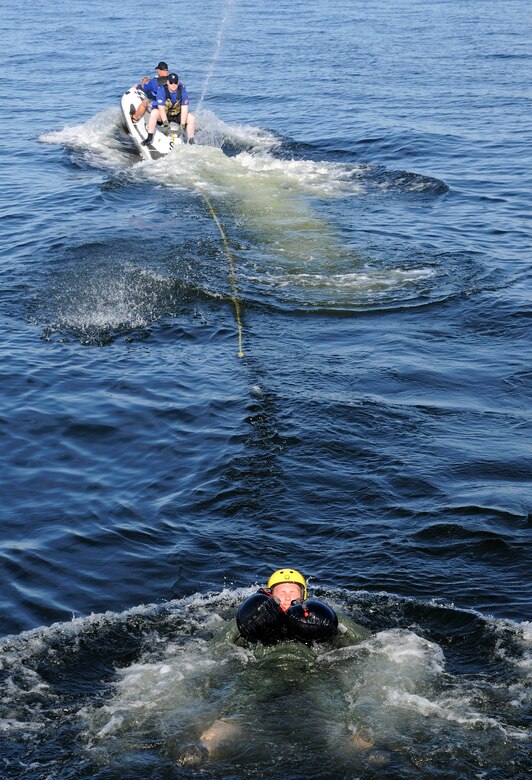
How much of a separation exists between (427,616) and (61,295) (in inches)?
369

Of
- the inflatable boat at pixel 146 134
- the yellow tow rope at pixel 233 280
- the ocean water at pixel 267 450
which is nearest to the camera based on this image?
the ocean water at pixel 267 450

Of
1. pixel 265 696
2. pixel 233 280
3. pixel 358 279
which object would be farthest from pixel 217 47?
pixel 265 696

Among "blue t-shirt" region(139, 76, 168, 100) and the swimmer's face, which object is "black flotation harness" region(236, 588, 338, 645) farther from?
"blue t-shirt" region(139, 76, 168, 100)

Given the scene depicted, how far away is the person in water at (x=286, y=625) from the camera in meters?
7.66

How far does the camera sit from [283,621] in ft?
25.5

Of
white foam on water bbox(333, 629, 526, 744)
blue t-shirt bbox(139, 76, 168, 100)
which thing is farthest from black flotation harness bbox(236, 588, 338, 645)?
blue t-shirt bbox(139, 76, 168, 100)

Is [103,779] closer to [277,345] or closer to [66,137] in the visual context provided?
[277,345]

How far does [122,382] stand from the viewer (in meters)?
13.2

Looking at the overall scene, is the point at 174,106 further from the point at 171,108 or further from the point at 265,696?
the point at 265,696

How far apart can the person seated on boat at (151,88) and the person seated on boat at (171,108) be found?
0.13 metres

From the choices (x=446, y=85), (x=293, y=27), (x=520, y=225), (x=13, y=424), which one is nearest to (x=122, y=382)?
(x=13, y=424)

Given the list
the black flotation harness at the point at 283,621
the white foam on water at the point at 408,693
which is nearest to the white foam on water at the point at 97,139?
the black flotation harness at the point at 283,621

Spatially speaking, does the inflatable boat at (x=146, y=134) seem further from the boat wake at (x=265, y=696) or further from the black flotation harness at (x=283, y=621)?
the black flotation harness at (x=283, y=621)

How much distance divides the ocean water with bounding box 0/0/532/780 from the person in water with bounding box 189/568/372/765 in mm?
88
